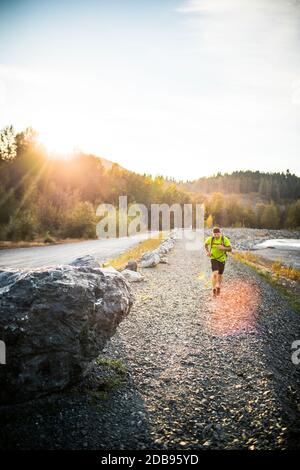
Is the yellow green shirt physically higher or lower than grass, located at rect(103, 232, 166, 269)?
higher

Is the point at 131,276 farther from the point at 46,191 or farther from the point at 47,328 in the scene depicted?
the point at 46,191

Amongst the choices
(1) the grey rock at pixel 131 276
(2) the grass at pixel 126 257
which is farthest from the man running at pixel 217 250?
(2) the grass at pixel 126 257

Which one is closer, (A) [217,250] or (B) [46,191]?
(A) [217,250]

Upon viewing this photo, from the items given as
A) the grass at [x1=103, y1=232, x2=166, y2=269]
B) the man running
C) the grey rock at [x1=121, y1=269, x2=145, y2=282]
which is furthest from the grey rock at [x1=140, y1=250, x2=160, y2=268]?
the man running

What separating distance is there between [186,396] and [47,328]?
9.48ft

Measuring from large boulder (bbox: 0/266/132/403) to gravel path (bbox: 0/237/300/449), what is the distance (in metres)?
0.47

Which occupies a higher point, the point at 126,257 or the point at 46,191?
the point at 46,191

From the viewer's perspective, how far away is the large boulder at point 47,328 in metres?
4.22

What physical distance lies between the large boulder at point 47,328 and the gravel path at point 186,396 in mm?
466

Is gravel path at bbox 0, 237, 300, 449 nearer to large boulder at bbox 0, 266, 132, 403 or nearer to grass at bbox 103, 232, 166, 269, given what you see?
large boulder at bbox 0, 266, 132, 403

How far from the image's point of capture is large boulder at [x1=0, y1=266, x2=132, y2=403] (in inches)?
166

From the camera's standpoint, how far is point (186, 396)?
17.4 ft

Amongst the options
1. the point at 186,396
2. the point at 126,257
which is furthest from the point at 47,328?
the point at 126,257

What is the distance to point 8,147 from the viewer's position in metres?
49.7
